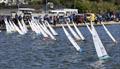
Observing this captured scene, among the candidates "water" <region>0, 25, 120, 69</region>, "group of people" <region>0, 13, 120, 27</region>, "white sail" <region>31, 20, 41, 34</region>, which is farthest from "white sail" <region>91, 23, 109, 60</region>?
"group of people" <region>0, 13, 120, 27</region>

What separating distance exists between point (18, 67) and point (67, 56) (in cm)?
856

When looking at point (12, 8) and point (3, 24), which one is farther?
point (12, 8)

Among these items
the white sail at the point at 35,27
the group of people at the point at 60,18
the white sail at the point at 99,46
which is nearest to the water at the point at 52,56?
the white sail at the point at 99,46

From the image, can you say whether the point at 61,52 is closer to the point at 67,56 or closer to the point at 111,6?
the point at 67,56

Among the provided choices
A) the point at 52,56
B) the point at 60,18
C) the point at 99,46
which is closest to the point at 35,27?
the point at 60,18

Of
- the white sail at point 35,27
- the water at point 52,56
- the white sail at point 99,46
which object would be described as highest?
the white sail at point 99,46

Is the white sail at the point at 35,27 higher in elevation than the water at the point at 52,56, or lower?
lower

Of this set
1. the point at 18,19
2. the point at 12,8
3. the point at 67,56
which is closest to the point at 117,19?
the point at 18,19

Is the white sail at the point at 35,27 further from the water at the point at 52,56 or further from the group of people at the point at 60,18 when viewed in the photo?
the water at the point at 52,56

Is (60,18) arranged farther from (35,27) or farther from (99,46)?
(99,46)

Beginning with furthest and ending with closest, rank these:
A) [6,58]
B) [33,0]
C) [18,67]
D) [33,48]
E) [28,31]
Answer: [33,0] → [28,31] → [33,48] → [6,58] → [18,67]

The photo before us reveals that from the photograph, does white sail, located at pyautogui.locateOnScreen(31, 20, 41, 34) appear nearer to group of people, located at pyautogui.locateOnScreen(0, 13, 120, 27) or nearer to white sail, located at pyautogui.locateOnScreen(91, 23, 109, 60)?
group of people, located at pyautogui.locateOnScreen(0, 13, 120, 27)

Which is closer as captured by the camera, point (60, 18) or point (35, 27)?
point (35, 27)

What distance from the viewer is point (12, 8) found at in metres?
152
